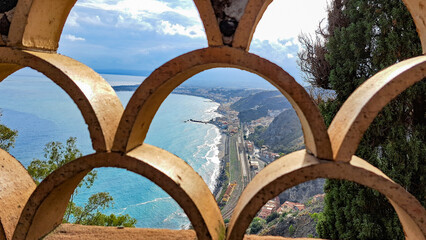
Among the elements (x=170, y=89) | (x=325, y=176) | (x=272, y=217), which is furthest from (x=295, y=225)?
(x=170, y=89)

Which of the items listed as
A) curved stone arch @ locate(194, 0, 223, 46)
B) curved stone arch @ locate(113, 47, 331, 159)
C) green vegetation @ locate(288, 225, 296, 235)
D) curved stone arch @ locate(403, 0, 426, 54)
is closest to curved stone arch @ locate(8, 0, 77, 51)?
curved stone arch @ locate(113, 47, 331, 159)

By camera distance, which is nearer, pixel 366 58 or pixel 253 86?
pixel 366 58

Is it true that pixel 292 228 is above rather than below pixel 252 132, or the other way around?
below

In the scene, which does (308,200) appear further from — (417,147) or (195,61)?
(195,61)

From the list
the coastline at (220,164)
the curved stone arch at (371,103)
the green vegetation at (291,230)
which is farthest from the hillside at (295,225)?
the curved stone arch at (371,103)

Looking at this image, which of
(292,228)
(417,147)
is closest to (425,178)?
(417,147)

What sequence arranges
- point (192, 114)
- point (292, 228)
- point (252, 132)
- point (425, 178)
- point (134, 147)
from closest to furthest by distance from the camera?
point (134, 147)
point (425, 178)
point (292, 228)
point (252, 132)
point (192, 114)

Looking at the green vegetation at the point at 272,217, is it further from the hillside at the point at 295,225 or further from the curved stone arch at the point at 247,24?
the curved stone arch at the point at 247,24
